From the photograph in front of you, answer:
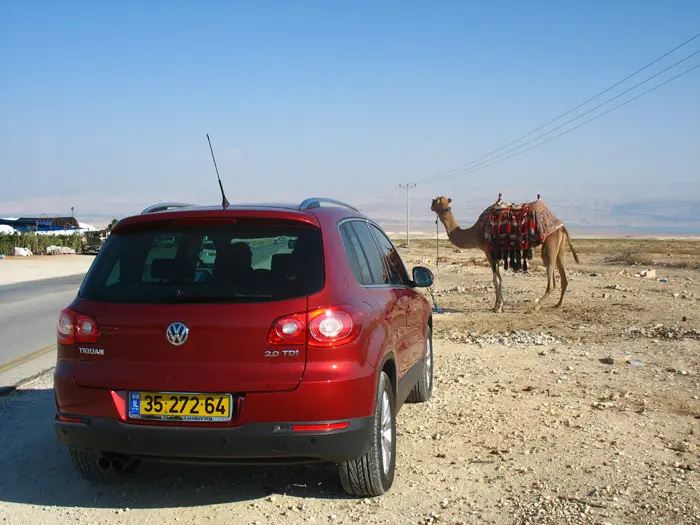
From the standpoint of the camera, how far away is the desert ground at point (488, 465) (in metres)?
4.89

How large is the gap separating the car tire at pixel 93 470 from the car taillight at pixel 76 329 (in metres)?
0.78

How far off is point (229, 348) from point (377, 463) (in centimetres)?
116

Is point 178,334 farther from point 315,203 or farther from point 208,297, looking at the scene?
point 315,203

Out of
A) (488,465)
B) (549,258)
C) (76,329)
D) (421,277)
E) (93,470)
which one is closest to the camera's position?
(76,329)

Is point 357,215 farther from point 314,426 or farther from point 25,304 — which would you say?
point 25,304

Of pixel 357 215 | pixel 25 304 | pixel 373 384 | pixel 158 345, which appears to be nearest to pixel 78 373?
pixel 158 345

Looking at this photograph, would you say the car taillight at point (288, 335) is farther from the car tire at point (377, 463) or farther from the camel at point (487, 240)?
the camel at point (487, 240)

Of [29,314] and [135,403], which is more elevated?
[135,403]

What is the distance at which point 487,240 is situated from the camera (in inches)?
652

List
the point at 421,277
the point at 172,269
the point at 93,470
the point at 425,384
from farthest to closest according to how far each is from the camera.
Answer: the point at 425,384 → the point at 421,277 → the point at 93,470 → the point at 172,269

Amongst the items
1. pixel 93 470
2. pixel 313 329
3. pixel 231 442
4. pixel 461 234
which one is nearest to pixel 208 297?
pixel 313 329

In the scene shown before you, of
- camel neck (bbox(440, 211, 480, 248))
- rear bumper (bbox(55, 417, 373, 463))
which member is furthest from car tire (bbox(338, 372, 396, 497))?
camel neck (bbox(440, 211, 480, 248))

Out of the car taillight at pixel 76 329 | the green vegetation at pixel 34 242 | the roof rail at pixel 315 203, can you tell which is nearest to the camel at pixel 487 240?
the roof rail at pixel 315 203

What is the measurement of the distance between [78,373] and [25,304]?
583 inches
